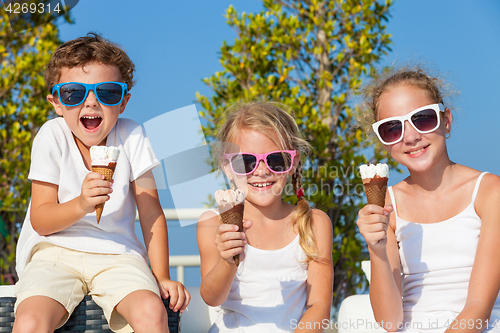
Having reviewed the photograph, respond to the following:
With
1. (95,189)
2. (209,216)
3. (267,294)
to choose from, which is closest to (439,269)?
(267,294)

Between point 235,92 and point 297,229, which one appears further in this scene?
point 235,92

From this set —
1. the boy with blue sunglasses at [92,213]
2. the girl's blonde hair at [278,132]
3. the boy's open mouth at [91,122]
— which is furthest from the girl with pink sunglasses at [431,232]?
the boy's open mouth at [91,122]

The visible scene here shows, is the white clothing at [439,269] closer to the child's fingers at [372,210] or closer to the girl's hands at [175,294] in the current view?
the child's fingers at [372,210]

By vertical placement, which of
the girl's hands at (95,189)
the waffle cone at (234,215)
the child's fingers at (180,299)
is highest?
the girl's hands at (95,189)

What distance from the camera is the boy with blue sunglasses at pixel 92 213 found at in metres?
1.75

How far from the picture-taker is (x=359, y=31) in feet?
14.1

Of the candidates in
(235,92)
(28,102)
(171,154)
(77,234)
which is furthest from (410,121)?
(28,102)

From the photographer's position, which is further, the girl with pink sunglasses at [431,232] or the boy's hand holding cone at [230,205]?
the girl with pink sunglasses at [431,232]

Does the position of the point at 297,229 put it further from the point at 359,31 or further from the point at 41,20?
the point at 41,20

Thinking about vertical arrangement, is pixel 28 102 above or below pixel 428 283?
above

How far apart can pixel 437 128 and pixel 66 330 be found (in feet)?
5.49

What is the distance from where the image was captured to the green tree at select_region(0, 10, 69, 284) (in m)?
4.37

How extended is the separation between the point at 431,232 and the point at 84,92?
1.57 m

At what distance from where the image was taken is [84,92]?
6.37 ft
